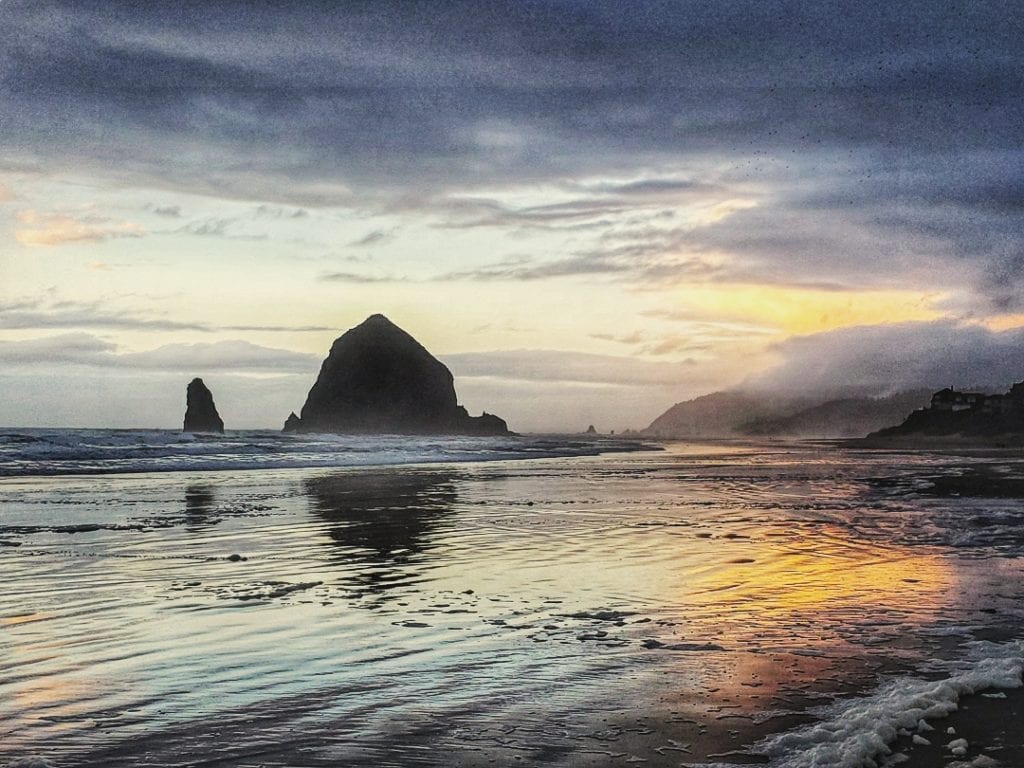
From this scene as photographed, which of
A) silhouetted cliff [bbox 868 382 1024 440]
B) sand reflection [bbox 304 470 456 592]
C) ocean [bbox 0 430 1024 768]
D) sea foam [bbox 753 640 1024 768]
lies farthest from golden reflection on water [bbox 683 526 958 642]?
silhouetted cliff [bbox 868 382 1024 440]

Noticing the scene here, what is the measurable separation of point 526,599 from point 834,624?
10.6ft

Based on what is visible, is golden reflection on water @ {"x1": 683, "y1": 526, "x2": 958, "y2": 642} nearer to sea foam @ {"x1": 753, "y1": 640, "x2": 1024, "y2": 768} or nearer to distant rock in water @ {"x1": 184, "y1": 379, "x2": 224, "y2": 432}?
sea foam @ {"x1": 753, "y1": 640, "x2": 1024, "y2": 768}

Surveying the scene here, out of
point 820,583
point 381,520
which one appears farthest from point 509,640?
point 381,520

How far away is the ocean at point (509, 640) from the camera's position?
523cm

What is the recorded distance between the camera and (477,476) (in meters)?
36.5

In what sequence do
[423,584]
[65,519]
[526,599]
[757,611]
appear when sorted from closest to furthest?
[757,611] → [526,599] → [423,584] → [65,519]

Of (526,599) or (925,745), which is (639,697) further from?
(526,599)

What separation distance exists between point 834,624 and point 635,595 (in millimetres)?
2284

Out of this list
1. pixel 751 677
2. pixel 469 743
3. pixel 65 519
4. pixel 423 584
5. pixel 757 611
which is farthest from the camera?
pixel 65 519

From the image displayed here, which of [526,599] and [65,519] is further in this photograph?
[65,519]

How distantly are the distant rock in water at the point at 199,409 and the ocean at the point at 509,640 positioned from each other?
14544 cm

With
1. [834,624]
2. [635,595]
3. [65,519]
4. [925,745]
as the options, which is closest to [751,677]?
[925,745]

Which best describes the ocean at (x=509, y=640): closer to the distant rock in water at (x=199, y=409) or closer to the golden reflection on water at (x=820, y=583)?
the golden reflection on water at (x=820, y=583)

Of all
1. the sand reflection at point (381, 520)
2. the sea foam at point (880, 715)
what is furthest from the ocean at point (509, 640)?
the sand reflection at point (381, 520)
